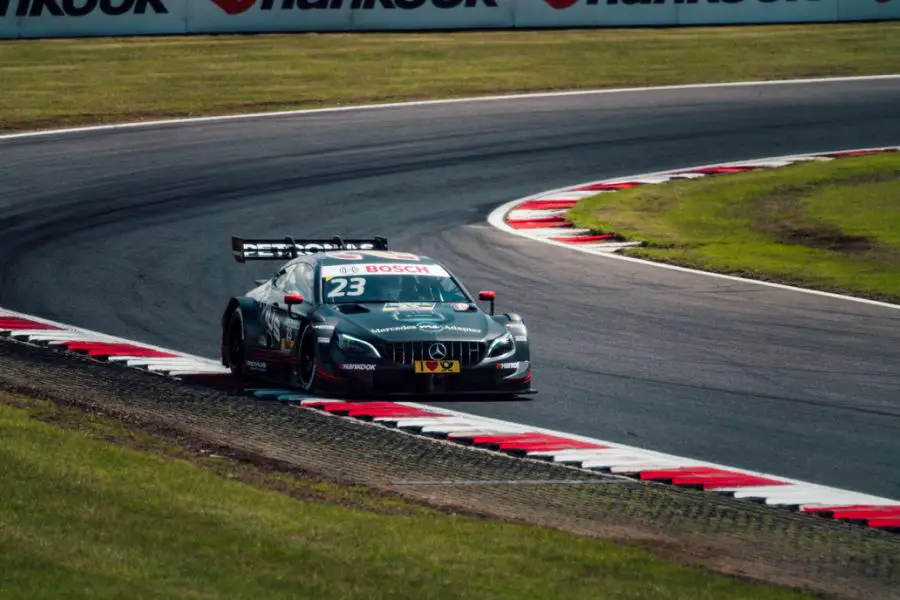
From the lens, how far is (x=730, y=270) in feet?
81.1

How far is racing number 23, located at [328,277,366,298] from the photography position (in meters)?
17.8

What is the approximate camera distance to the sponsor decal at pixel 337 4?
45.5 metres

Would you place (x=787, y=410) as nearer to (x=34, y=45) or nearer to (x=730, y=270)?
(x=730, y=270)

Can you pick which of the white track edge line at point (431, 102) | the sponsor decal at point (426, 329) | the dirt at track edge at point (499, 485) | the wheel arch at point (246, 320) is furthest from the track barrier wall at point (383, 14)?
the sponsor decal at point (426, 329)

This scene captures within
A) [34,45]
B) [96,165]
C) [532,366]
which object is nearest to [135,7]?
[34,45]

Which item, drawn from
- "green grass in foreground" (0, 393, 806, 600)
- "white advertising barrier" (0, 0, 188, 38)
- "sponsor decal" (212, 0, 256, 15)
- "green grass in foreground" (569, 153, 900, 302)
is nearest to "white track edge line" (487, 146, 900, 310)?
"green grass in foreground" (569, 153, 900, 302)

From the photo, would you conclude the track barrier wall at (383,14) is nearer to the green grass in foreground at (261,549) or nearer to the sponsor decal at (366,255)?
the sponsor decal at (366,255)

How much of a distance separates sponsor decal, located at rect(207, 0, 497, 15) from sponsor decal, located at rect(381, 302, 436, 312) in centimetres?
2914

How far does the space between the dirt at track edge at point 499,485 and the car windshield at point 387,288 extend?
158cm

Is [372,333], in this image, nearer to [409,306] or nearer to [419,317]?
[419,317]

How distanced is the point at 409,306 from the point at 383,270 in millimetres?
796

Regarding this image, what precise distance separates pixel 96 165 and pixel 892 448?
21.4 metres


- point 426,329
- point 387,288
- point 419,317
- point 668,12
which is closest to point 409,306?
point 419,317

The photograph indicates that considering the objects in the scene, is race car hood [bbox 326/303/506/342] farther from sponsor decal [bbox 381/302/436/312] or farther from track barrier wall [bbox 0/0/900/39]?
track barrier wall [bbox 0/0/900/39]
